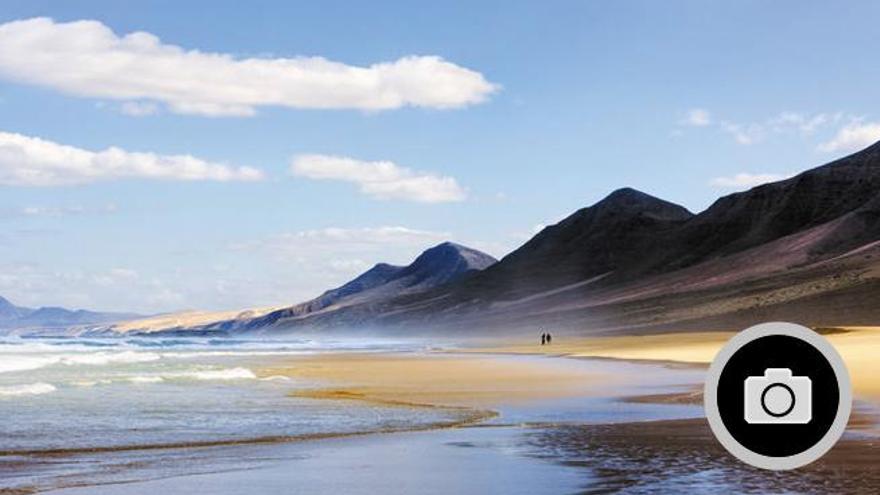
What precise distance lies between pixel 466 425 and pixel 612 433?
335 centimetres

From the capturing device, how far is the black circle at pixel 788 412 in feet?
7.41

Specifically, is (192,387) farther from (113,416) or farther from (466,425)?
(466,425)

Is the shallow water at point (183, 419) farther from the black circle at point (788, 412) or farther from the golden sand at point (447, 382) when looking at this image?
the black circle at point (788, 412)

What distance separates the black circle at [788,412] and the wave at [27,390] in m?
31.0

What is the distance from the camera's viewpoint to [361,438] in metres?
19.4

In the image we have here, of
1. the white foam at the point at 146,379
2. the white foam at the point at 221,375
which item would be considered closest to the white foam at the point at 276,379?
the white foam at the point at 221,375

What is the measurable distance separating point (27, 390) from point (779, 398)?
33.0 m

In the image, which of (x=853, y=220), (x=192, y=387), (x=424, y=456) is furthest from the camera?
(x=853, y=220)

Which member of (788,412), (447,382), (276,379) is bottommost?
(447,382)

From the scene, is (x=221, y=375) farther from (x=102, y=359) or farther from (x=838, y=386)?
(x=838, y=386)

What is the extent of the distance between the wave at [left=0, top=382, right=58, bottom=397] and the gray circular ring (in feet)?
101

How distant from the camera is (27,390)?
3250 centimetres

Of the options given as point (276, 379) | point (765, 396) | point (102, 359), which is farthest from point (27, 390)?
point (102, 359)

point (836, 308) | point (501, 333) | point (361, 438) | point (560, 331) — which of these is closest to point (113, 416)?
point (361, 438)
